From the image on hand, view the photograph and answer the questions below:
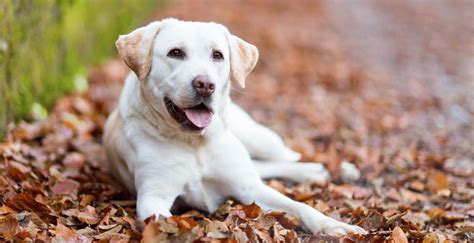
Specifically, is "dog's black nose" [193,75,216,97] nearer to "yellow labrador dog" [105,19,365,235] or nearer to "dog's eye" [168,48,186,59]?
"yellow labrador dog" [105,19,365,235]

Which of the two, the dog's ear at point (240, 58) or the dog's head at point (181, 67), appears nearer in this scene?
the dog's head at point (181, 67)

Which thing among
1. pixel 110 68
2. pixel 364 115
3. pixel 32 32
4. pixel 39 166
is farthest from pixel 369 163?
pixel 110 68

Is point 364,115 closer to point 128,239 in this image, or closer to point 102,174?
point 102,174

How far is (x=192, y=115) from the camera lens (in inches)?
151

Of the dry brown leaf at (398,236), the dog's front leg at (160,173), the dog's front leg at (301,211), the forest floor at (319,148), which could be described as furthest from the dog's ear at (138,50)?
the dry brown leaf at (398,236)

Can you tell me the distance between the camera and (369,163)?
5.66 metres

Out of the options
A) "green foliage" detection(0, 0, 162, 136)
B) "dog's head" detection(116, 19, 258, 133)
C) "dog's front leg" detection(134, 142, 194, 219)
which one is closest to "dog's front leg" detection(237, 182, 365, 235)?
"dog's front leg" detection(134, 142, 194, 219)

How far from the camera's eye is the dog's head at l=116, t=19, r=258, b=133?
372cm

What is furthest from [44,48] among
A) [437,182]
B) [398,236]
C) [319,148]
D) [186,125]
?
[398,236]

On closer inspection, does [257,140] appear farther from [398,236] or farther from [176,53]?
[398,236]

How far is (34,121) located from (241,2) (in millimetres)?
12221

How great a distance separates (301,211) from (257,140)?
1320mm

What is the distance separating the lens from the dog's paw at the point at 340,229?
3.71m

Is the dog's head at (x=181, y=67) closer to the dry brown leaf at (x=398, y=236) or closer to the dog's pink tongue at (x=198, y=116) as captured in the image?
the dog's pink tongue at (x=198, y=116)
